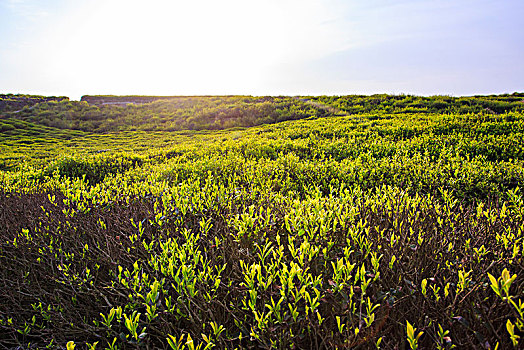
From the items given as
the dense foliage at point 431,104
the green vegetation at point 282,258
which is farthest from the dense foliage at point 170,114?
the green vegetation at point 282,258

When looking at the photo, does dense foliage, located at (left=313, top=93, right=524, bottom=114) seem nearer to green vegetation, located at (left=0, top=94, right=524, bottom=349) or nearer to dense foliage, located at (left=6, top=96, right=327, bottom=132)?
dense foliage, located at (left=6, top=96, right=327, bottom=132)

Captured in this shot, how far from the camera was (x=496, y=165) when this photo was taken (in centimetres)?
605

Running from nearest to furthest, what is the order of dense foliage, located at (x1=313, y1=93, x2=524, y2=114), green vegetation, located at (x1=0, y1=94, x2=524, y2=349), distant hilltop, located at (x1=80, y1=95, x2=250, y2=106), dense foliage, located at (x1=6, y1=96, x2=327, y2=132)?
green vegetation, located at (x1=0, y1=94, x2=524, y2=349) < dense foliage, located at (x1=313, y1=93, x2=524, y2=114) < dense foliage, located at (x1=6, y1=96, x2=327, y2=132) < distant hilltop, located at (x1=80, y1=95, x2=250, y2=106)

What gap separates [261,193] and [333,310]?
2599 millimetres

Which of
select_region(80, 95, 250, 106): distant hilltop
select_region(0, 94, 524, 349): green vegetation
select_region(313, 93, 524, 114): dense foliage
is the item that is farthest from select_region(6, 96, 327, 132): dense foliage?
select_region(0, 94, 524, 349): green vegetation

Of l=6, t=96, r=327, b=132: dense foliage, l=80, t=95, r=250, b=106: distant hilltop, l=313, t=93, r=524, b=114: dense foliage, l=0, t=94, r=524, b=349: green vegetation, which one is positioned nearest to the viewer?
l=0, t=94, r=524, b=349: green vegetation

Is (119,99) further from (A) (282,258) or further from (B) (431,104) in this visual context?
(A) (282,258)

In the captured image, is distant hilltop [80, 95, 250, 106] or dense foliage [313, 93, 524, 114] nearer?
dense foliage [313, 93, 524, 114]

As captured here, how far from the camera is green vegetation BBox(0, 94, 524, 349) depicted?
6.86 ft

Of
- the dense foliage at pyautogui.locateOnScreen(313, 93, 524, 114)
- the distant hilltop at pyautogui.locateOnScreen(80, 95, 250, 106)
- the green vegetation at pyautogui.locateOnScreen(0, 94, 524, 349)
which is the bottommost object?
the green vegetation at pyautogui.locateOnScreen(0, 94, 524, 349)

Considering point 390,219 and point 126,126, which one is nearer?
point 390,219

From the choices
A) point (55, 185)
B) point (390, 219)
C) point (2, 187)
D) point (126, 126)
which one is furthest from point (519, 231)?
point (126, 126)

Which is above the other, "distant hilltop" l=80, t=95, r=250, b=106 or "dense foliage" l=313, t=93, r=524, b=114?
"distant hilltop" l=80, t=95, r=250, b=106

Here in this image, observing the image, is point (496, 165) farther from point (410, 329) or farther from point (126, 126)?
point (126, 126)
